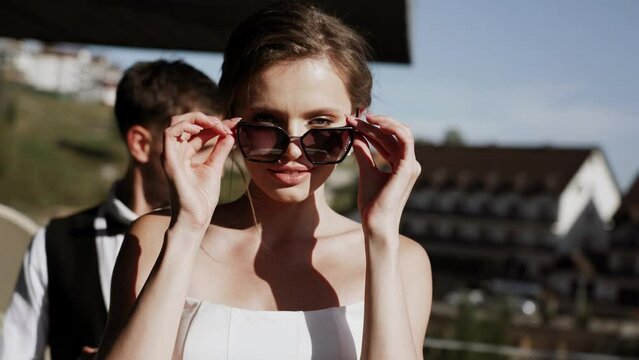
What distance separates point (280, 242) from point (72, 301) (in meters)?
0.82

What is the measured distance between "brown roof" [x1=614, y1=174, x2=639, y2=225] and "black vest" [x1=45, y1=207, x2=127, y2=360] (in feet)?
220

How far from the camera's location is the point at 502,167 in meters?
71.4

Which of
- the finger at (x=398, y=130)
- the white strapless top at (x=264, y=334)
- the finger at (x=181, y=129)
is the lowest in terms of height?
the white strapless top at (x=264, y=334)

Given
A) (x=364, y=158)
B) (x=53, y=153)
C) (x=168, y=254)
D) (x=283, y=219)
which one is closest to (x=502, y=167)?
(x=53, y=153)

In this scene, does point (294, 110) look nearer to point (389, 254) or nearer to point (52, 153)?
point (389, 254)

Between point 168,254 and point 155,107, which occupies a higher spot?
point 155,107

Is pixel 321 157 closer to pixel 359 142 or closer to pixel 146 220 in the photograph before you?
pixel 359 142

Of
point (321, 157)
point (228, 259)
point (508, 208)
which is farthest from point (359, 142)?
point (508, 208)

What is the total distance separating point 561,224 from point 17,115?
1767 inches

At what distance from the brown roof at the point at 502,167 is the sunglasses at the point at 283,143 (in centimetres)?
6747

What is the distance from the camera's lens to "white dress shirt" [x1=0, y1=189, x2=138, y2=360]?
2.51 metres

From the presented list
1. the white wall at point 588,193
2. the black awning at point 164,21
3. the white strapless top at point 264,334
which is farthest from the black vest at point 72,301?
the white wall at point 588,193

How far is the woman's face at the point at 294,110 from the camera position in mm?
1826

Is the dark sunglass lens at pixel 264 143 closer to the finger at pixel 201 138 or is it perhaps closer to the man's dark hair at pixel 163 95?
the finger at pixel 201 138
